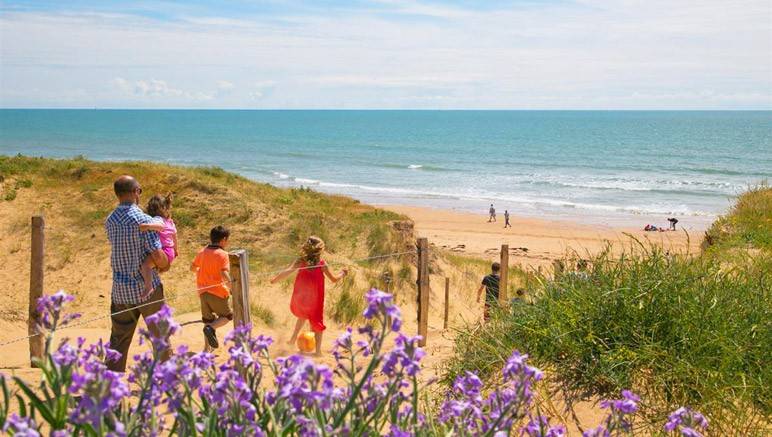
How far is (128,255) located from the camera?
5.78m

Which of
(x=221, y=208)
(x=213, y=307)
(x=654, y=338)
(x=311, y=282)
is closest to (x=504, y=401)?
(x=654, y=338)

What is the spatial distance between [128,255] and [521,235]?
2640 cm

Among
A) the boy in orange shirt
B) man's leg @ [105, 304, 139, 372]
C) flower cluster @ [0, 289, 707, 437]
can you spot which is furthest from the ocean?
flower cluster @ [0, 289, 707, 437]

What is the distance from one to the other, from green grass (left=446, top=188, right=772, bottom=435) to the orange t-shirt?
2.72 meters

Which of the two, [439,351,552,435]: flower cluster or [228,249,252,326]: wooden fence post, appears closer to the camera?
[439,351,552,435]: flower cluster

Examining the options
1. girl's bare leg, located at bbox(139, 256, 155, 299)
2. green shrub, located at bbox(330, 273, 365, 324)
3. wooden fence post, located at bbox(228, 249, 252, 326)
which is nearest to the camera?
girl's bare leg, located at bbox(139, 256, 155, 299)

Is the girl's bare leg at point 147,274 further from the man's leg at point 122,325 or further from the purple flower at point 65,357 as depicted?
the purple flower at point 65,357

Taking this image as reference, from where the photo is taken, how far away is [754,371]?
4.88m

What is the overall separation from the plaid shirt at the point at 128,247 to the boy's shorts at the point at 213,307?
1.80 m

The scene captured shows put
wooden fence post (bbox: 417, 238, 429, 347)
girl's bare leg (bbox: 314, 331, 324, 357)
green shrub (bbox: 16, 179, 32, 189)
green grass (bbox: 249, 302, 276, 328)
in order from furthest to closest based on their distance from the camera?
green shrub (bbox: 16, 179, 32, 189) < green grass (bbox: 249, 302, 276, 328) < wooden fence post (bbox: 417, 238, 429, 347) < girl's bare leg (bbox: 314, 331, 324, 357)

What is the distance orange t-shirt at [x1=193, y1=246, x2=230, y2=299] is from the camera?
7.49 meters

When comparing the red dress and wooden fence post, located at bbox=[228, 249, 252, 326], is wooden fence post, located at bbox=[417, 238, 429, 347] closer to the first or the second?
the red dress

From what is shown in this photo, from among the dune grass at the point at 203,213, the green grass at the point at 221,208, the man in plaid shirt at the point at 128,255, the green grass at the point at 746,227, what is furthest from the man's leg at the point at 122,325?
the green grass at the point at 221,208

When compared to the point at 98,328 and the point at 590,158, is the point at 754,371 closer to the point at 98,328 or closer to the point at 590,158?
the point at 98,328
